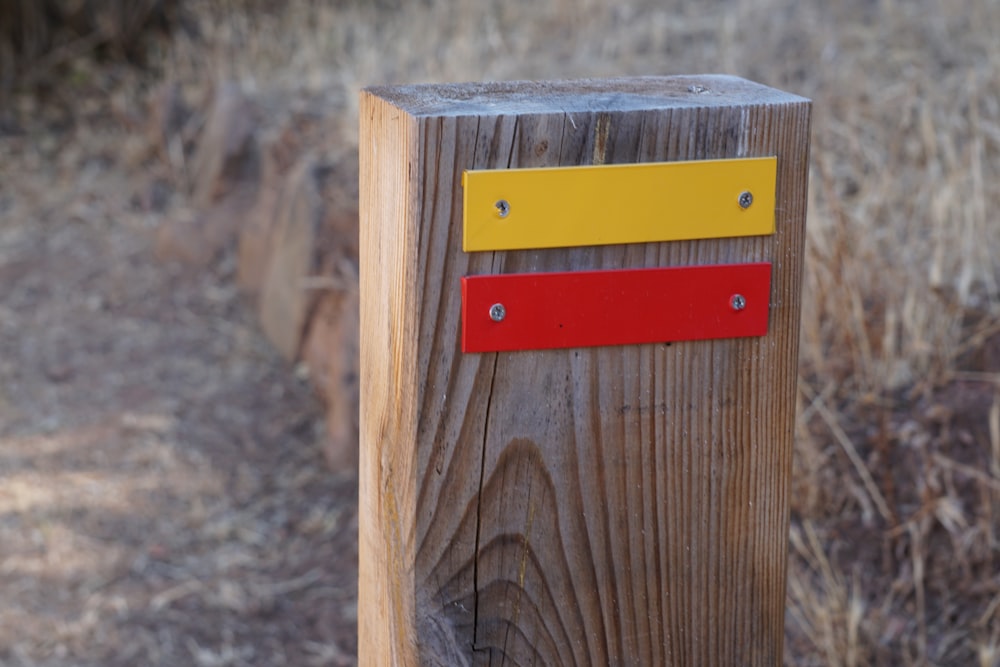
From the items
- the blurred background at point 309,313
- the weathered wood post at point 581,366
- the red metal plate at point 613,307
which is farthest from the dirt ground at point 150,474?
the red metal plate at point 613,307

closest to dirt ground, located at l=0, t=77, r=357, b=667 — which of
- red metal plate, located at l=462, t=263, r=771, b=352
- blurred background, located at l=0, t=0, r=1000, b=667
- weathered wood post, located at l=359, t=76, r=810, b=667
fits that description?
blurred background, located at l=0, t=0, r=1000, b=667

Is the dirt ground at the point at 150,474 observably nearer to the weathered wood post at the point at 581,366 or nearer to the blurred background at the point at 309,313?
the blurred background at the point at 309,313

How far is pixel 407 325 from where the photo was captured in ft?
4.19

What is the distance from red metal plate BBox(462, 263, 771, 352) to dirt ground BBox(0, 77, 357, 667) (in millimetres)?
2033

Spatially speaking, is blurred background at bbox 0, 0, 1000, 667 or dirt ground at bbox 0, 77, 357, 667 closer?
blurred background at bbox 0, 0, 1000, 667

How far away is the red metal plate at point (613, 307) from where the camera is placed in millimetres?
Answer: 1272

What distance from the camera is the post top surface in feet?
4.24

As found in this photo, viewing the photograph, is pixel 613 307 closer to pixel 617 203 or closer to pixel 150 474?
pixel 617 203

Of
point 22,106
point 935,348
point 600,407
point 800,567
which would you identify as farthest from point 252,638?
point 22,106

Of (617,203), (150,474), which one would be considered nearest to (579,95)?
(617,203)

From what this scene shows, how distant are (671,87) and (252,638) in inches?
89.5

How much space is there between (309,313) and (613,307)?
3.44 meters

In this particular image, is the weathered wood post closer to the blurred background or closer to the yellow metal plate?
the yellow metal plate

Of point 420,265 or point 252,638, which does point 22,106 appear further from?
point 420,265
